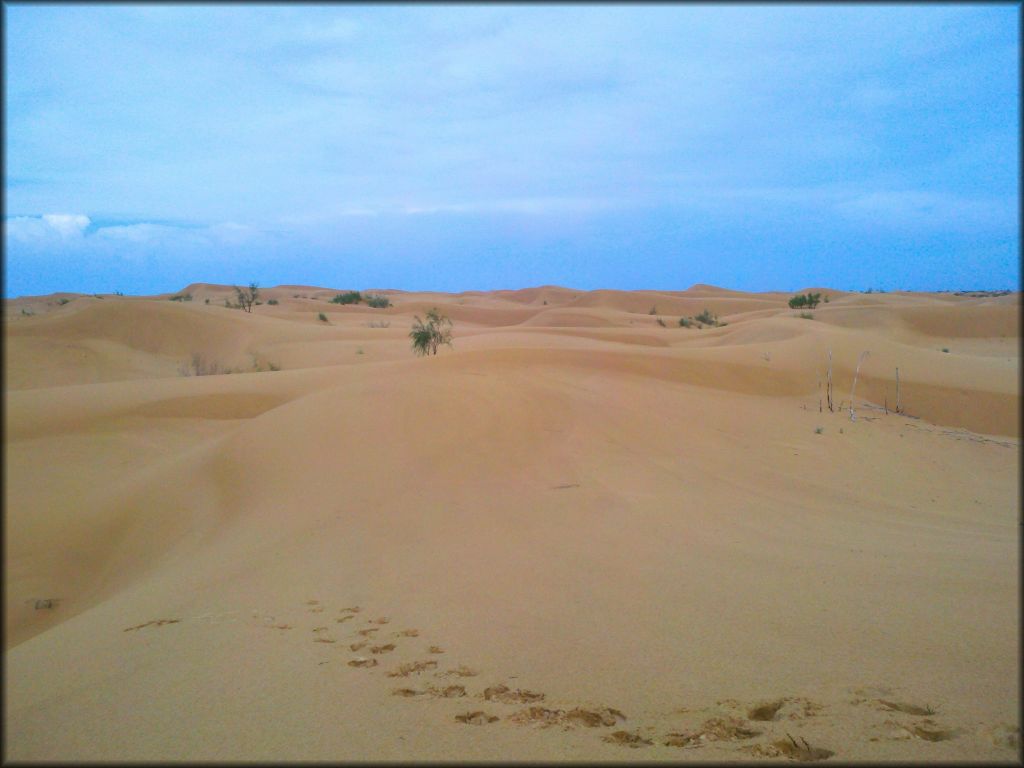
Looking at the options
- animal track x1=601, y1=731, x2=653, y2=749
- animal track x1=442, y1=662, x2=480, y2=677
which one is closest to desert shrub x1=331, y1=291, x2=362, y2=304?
animal track x1=442, y1=662, x2=480, y2=677

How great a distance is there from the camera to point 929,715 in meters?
3.08

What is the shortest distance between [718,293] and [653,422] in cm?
7863

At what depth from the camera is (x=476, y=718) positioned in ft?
10.8

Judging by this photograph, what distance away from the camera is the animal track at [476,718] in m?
3.26

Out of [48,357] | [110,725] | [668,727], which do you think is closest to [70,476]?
[110,725]

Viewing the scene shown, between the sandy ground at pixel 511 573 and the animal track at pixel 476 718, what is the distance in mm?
14

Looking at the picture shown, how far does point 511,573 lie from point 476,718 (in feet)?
7.17

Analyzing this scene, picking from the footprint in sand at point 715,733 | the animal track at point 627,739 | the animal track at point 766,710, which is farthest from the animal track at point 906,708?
the animal track at point 627,739

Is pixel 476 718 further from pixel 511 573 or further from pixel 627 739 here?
pixel 511 573

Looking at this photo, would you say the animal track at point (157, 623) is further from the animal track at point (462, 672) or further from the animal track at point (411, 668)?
the animal track at point (462, 672)

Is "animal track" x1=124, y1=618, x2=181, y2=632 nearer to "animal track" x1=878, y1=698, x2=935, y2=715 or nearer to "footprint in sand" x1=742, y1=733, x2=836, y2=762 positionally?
"footprint in sand" x1=742, y1=733, x2=836, y2=762

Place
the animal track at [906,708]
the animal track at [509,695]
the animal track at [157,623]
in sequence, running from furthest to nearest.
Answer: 1. the animal track at [157,623]
2. the animal track at [509,695]
3. the animal track at [906,708]

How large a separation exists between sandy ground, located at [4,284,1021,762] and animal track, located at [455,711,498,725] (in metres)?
0.01

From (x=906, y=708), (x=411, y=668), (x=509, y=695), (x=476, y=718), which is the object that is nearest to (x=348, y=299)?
(x=411, y=668)
